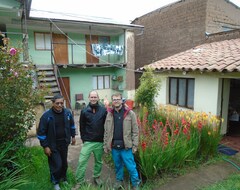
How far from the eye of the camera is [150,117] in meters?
6.74

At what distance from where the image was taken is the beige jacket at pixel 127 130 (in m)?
3.37

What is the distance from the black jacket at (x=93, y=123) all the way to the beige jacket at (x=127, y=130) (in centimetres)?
15

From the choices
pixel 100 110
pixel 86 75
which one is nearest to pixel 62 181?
pixel 100 110

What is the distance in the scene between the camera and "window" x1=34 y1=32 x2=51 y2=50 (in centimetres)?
1167

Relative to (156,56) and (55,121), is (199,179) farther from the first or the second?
(156,56)

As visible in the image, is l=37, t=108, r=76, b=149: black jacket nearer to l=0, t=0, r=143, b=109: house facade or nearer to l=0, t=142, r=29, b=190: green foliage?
l=0, t=142, r=29, b=190: green foliage

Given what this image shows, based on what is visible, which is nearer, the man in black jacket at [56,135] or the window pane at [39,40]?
the man in black jacket at [56,135]

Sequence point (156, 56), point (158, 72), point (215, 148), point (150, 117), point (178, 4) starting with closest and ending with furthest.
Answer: point (215, 148) < point (150, 117) < point (158, 72) < point (178, 4) < point (156, 56)

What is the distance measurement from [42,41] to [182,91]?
9.23 meters

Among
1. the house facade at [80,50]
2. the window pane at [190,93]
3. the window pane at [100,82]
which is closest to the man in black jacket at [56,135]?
the window pane at [190,93]

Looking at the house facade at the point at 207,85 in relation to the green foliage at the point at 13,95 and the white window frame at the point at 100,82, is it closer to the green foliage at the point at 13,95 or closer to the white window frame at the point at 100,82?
the green foliage at the point at 13,95

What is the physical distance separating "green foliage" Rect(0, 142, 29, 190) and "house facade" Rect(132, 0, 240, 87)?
38.4 feet

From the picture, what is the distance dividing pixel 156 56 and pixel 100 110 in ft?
40.6

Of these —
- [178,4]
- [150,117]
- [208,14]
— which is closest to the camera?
[150,117]
